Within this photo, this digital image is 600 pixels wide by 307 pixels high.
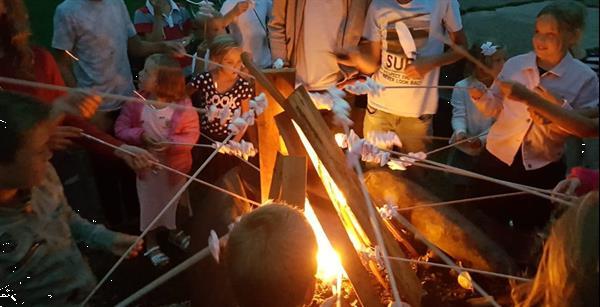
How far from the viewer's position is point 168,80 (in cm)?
350

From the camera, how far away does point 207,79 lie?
3723mm

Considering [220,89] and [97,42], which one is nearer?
[220,89]

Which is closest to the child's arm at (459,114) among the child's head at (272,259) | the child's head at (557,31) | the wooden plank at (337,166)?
the child's head at (557,31)

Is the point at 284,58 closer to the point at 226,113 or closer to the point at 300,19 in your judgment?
the point at 300,19

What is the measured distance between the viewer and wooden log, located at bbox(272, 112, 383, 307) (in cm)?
227

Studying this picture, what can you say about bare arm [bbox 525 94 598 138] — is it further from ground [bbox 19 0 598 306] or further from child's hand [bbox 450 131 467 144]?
child's hand [bbox 450 131 467 144]

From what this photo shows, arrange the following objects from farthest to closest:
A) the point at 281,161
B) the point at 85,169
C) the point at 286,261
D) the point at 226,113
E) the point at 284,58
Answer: the point at 85,169 < the point at 284,58 < the point at 226,113 < the point at 281,161 < the point at 286,261

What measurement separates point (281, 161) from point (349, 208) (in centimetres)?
39

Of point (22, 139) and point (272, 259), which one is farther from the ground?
point (22, 139)

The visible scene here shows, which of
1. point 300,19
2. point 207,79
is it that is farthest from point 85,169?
point 300,19

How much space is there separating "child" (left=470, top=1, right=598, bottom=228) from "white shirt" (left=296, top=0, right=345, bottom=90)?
3.58ft

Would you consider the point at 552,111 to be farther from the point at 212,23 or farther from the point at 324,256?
the point at 212,23

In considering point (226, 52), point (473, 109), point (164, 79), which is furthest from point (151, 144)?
point (473, 109)

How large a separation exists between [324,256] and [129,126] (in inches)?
58.4
